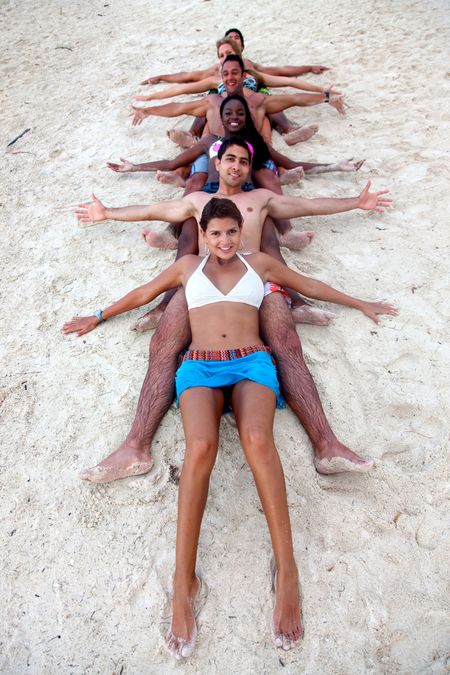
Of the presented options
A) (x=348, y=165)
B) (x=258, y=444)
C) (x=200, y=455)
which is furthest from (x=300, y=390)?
(x=348, y=165)

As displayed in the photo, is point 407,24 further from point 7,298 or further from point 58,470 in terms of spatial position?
point 58,470

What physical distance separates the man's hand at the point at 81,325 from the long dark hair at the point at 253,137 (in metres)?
1.76

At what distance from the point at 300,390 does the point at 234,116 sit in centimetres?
226

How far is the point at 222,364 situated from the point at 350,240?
182 centimetres

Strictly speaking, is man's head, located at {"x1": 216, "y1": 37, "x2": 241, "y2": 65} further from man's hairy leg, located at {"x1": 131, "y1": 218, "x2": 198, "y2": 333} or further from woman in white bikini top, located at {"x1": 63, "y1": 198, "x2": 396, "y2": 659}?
woman in white bikini top, located at {"x1": 63, "y1": 198, "x2": 396, "y2": 659}

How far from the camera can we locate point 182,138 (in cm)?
468

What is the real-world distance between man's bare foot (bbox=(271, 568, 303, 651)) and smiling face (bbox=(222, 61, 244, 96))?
12.2 ft

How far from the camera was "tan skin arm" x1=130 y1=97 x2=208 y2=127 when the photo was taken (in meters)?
4.58

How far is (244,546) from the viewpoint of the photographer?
7.32 ft

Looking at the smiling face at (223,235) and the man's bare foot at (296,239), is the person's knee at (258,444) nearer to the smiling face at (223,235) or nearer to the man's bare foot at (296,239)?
the smiling face at (223,235)

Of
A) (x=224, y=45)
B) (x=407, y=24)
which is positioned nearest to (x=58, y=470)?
(x=224, y=45)

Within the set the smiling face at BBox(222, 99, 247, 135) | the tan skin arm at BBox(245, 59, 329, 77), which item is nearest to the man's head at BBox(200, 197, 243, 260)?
the smiling face at BBox(222, 99, 247, 135)

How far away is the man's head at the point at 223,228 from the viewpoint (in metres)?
2.66

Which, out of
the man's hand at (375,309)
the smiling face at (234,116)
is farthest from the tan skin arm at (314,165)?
the man's hand at (375,309)
